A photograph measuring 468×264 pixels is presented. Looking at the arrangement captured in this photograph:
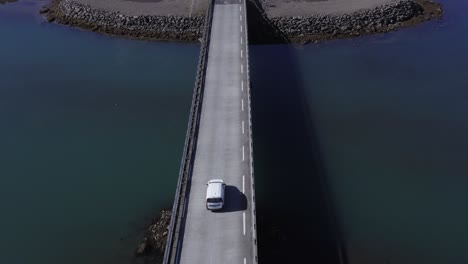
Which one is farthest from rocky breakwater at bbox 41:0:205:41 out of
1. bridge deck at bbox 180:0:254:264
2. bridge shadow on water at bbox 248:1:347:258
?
bridge deck at bbox 180:0:254:264

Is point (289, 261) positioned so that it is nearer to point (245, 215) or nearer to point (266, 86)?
point (245, 215)

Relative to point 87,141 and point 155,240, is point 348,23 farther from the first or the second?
point 155,240

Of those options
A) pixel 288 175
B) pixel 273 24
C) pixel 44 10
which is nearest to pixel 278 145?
pixel 288 175

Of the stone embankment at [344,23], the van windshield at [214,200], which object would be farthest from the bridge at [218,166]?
the stone embankment at [344,23]

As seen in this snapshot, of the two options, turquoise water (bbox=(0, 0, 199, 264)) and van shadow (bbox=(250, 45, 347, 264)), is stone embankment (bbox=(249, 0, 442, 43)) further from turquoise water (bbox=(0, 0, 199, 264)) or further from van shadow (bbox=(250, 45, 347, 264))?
turquoise water (bbox=(0, 0, 199, 264))

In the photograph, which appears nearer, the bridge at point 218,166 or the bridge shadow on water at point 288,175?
the bridge at point 218,166

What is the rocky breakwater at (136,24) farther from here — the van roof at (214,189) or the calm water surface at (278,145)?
the van roof at (214,189)
